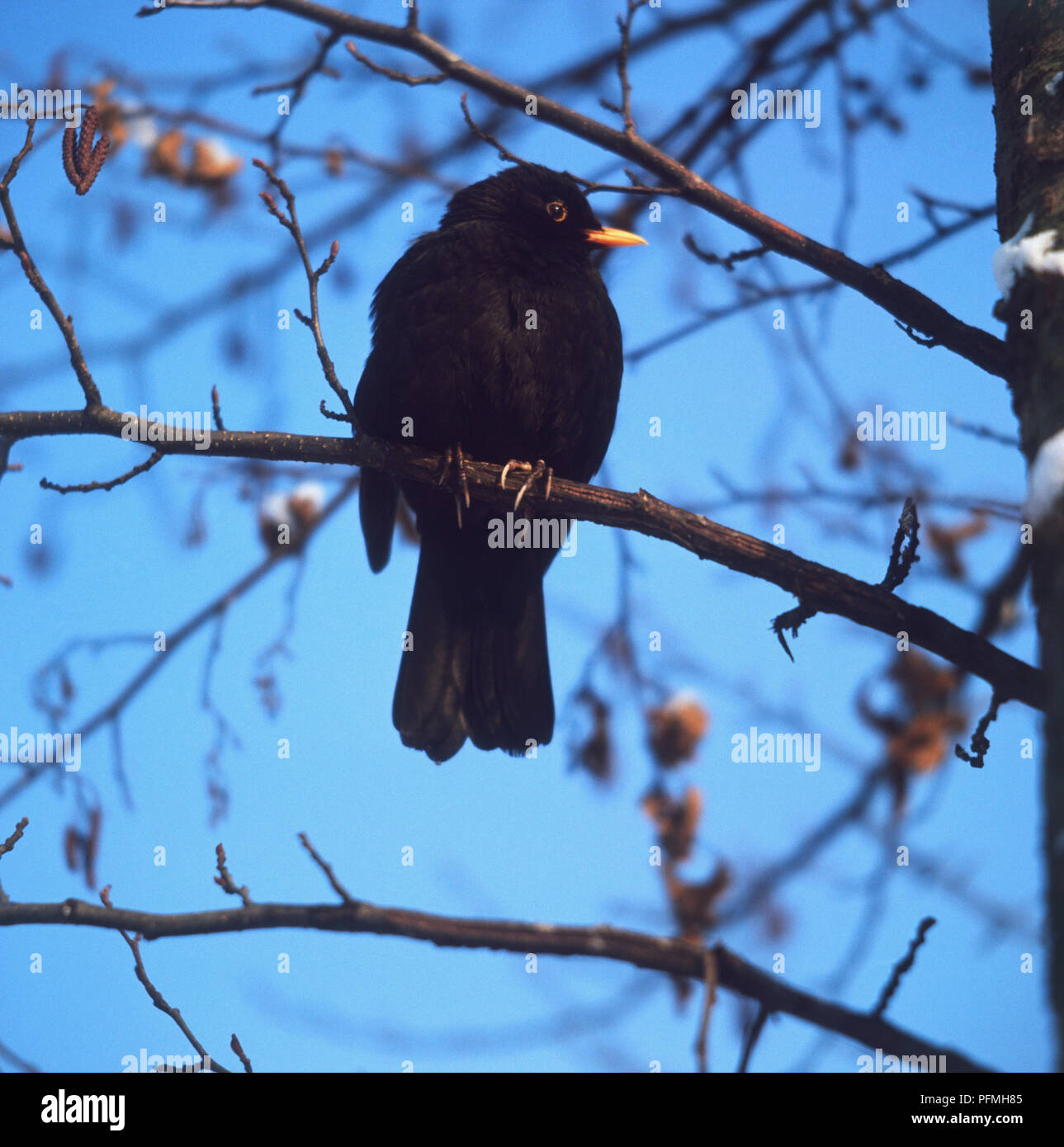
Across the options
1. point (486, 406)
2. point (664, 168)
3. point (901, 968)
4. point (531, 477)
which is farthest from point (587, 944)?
point (664, 168)

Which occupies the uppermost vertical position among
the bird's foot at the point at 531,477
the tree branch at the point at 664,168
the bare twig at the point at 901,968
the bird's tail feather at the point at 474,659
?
the tree branch at the point at 664,168

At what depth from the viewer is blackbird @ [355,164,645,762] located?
3.38 meters

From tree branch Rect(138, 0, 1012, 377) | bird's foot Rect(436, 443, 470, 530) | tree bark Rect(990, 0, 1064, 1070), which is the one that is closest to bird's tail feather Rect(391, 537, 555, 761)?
bird's foot Rect(436, 443, 470, 530)

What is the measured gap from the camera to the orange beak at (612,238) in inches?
158

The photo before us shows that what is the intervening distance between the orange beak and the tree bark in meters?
1.44

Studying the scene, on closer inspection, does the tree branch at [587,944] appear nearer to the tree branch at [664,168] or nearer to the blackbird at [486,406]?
the blackbird at [486,406]

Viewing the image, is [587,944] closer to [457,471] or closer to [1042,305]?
[457,471]

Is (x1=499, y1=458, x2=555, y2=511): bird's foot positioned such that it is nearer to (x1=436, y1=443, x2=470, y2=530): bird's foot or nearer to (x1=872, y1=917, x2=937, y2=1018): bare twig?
(x1=436, y1=443, x2=470, y2=530): bird's foot

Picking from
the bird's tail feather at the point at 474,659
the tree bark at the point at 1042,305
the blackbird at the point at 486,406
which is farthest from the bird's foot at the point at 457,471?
the tree bark at the point at 1042,305

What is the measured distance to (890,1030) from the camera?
1.86 meters

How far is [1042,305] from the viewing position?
2354 millimetres
